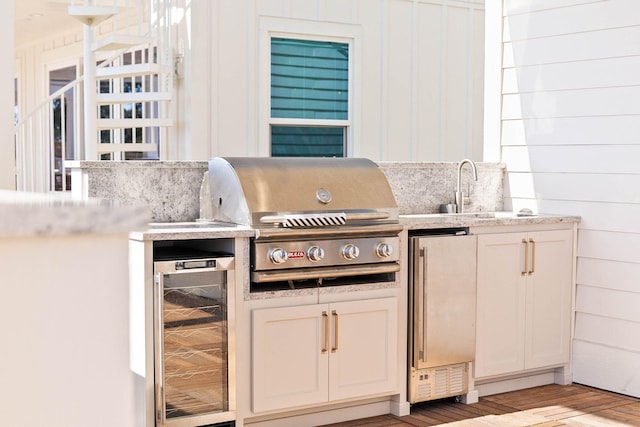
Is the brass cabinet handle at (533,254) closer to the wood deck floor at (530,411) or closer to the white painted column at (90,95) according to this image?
the wood deck floor at (530,411)

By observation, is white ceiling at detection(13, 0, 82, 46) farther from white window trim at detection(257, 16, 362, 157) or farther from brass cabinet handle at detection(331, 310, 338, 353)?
brass cabinet handle at detection(331, 310, 338, 353)

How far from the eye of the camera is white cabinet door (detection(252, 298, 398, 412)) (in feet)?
11.8

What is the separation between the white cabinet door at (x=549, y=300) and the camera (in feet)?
14.7

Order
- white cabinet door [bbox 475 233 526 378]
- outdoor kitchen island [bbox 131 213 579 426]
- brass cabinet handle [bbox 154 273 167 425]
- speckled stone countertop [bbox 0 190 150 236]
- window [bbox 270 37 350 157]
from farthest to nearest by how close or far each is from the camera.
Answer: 1. window [bbox 270 37 350 157]
2. white cabinet door [bbox 475 233 526 378]
3. outdoor kitchen island [bbox 131 213 579 426]
4. brass cabinet handle [bbox 154 273 167 425]
5. speckled stone countertop [bbox 0 190 150 236]

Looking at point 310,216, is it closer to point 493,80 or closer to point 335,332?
point 335,332

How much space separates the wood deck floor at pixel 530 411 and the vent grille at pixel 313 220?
933mm

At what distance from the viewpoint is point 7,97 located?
4012mm

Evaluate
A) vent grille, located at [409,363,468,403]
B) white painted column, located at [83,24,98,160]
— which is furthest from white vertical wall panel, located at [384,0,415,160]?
vent grille, located at [409,363,468,403]

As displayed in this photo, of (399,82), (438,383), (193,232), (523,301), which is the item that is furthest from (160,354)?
(399,82)

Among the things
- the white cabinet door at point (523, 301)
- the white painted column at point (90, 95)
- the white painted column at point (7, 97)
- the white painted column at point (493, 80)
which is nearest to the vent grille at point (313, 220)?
the white cabinet door at point (523, 301)

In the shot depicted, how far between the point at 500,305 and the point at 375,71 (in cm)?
335

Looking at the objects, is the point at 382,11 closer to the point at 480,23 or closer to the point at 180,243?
the point at 480,23

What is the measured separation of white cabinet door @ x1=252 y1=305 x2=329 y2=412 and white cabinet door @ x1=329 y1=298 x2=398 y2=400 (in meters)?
0.06

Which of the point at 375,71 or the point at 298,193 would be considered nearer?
the point at 298,193
